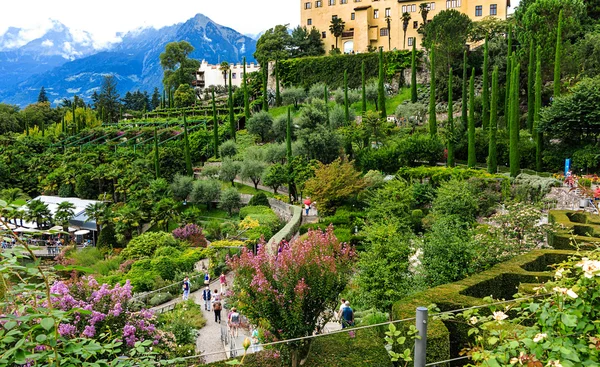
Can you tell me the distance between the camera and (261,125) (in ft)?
139

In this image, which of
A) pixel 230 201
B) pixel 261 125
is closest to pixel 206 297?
pixel 230 201

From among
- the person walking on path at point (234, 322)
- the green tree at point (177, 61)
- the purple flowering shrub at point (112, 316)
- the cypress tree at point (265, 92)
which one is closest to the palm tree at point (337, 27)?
the cypress tree at point (265, 92)

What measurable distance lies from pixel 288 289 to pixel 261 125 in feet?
115

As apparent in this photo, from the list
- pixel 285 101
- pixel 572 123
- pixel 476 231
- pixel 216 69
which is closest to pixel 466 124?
pixel 572 123

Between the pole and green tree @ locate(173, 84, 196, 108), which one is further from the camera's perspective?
green tree @ locate(173, 84, 196, 108)

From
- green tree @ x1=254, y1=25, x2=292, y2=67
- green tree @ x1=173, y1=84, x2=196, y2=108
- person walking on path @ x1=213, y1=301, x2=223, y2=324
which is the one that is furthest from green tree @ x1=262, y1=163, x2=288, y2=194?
green tree @ x1=173, y1=84, x2=196, y2=108

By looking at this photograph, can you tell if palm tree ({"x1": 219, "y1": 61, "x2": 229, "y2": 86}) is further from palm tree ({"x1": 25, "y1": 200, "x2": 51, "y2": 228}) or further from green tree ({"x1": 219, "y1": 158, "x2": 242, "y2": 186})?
palm tree ({"x1": 25, "y1": 200, "x2": 51, "y2": 228})

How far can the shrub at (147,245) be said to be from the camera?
75.7 ft

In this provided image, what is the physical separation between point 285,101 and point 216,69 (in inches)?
1156

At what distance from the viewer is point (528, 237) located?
1519 cm

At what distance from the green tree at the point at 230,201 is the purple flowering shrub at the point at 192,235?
171 inches

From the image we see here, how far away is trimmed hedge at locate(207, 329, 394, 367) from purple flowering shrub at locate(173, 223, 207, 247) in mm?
16862

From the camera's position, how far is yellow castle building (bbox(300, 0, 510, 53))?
2215 inches

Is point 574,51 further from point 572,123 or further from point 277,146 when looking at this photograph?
point 277,146
